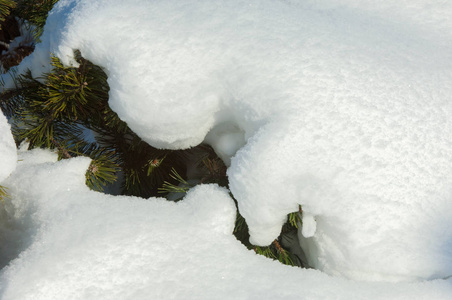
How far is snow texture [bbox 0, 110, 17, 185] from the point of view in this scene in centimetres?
109

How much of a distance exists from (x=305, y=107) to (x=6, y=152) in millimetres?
844

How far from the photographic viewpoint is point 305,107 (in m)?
1.17

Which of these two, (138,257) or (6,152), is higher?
(6,152)

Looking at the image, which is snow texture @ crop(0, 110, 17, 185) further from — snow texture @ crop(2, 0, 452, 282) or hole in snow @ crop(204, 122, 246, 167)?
hole in snow @ crop(204, 122, 246, 167)

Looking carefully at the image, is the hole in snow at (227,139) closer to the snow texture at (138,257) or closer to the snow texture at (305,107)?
the snow texture at (305,107)

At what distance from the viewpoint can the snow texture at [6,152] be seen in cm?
109

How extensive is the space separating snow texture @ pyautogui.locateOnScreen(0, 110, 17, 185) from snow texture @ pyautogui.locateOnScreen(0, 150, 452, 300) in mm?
137

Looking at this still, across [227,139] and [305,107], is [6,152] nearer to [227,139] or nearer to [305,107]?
[227,139]

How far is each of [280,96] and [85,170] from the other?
2.20ft

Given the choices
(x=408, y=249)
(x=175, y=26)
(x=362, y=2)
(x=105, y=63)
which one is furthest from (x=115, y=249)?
(x=362, y=2)

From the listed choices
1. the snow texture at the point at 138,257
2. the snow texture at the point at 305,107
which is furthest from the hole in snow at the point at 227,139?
the snow texture at the point at 138,257

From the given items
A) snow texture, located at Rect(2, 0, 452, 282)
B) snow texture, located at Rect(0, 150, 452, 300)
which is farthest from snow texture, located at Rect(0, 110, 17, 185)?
snow texture, located at Rect(2, 0, 452, 282)

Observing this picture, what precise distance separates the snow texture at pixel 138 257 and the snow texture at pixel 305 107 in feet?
0.30

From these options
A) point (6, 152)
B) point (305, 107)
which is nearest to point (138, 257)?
point (6, 152)
